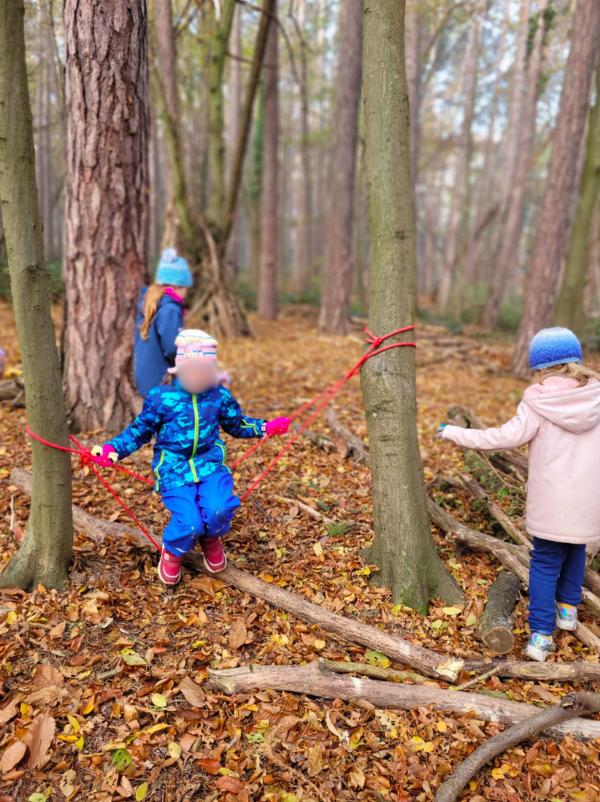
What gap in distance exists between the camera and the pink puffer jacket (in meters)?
2.68

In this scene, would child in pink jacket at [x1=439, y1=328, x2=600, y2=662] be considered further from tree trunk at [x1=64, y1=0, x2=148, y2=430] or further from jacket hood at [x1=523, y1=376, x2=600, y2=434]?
tree trunk at [x1=64, y1=0, x2=148, y2=430]

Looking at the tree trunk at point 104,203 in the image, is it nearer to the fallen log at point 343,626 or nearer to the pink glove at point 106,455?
the fallen log at point 343,626

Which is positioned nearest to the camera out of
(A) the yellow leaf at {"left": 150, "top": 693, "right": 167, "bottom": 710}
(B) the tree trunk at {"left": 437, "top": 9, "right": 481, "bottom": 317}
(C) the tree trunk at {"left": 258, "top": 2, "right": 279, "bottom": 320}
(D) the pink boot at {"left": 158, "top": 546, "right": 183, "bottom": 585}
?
(A) the yellow leaf at {"left": 150, "top": 693, "right": 167, "bottom": 710}

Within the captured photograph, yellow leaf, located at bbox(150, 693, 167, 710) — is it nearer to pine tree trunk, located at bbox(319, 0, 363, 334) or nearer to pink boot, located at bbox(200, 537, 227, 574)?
pink boot, located at bbox(200, 537, 227, 574)

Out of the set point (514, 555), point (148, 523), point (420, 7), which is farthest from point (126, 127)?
point (420, 7)

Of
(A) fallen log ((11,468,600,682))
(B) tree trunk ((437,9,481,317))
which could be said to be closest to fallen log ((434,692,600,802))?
(A) fallen log ((11,468,600,682))

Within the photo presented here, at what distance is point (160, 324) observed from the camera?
14.0ft

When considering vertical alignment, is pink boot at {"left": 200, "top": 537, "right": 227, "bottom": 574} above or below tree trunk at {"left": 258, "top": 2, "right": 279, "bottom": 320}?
below

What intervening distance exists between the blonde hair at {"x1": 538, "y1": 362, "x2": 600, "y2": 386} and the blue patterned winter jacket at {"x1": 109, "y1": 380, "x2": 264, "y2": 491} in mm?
1733

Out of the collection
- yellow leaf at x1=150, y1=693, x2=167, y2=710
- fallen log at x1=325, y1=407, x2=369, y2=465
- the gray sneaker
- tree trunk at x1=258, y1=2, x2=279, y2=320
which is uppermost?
tree trunk at x1=258, y1=2, x2=279, y2=320

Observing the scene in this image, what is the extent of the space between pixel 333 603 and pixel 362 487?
1331 millimetres

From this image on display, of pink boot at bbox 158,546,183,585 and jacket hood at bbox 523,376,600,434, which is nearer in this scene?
jacket hood at bbox 523,376,600,434

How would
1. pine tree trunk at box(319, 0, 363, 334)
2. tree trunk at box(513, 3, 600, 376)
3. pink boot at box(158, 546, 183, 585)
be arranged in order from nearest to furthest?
pink boot at box(158, 546, 183, 585) → tree trunk at box(513, 3, 600, 376) → pine tree trunk at box(319, 0, 363, 334)

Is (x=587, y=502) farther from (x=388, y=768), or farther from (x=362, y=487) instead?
(x=362, y=487)
